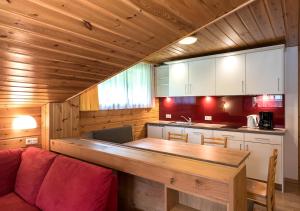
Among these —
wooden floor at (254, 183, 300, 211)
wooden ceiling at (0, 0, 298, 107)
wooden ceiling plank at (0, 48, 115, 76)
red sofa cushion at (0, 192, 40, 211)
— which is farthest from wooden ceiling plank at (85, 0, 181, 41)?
wooden floor at (254, 183, 300, 211)

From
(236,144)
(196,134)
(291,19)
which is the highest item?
(291,19)

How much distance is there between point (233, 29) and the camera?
2738mm

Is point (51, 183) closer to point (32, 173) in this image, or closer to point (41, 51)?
point (32, 173)

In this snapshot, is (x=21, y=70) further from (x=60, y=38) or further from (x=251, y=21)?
(x=251, y=21)

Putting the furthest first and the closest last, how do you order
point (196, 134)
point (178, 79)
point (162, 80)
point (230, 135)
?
point (162, 80), point (178, 79), point (196, 134), point (230, 135)

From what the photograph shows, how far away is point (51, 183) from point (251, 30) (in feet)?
9.92

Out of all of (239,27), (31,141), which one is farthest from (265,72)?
(31,141)

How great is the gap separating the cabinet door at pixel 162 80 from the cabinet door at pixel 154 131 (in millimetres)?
786

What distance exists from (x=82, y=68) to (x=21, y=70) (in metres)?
0.54

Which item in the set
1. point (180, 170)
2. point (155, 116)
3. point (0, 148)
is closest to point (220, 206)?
point (180, 170)

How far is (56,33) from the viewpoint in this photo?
1509mm

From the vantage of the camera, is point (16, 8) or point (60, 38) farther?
point (60, 38)

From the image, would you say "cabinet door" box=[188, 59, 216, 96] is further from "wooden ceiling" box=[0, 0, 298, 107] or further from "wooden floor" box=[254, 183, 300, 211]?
"wooden floor" box=[254, 183, 300, 211]

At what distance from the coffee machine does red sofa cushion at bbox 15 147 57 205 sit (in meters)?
3.22
